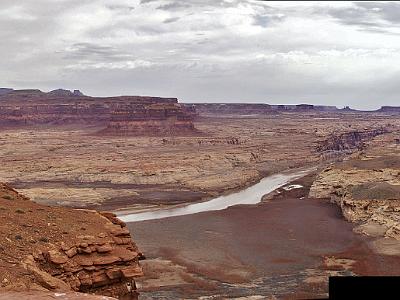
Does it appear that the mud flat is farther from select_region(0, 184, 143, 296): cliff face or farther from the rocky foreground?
select_region(0, 184, 143, 296): cliff face

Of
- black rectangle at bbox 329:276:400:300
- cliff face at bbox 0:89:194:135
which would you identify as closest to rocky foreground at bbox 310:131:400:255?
black rectangle at bbox 329:276:400:300

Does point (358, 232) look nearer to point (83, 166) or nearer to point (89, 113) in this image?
point (83, 166)

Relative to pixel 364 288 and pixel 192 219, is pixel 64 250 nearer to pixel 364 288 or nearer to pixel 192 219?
pixel 364 288

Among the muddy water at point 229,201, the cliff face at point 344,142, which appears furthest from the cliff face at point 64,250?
the cliff face at point 344,142

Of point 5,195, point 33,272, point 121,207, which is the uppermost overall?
point 5,195

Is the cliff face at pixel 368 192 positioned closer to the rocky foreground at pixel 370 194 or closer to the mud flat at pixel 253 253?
the rocky foreground at pixel 370 194

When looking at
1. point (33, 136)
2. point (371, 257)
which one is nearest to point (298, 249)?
point (371, 257)
